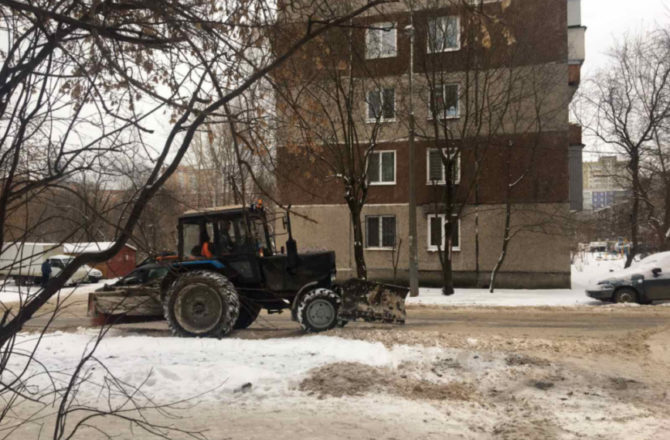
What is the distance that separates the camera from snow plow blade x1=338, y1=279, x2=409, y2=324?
424 inches

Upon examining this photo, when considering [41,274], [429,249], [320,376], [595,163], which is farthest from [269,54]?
[595,163]

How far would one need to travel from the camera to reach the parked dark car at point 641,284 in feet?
52.6

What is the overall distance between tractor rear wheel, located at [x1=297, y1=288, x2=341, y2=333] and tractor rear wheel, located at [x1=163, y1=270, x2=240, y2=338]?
1324 mm

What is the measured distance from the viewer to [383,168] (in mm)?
25016

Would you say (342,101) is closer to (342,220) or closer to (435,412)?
(342,220)

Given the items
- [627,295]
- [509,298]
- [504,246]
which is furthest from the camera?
[504,246]

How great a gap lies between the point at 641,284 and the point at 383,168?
38.7 ft

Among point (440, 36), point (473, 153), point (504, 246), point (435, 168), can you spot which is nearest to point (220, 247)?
point (440, 36)

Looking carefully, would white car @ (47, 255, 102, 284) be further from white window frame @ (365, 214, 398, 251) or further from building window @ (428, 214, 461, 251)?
white window frame @ (365, 214, 398, 251)

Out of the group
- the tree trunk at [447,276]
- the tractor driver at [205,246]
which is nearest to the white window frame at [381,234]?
the tree trunk at [447,276]

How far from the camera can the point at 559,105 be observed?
22.6 meters

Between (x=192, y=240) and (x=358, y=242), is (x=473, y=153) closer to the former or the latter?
(x=358, y=242)

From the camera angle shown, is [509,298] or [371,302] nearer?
[371,302]

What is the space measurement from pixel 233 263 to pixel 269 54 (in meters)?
7.64
